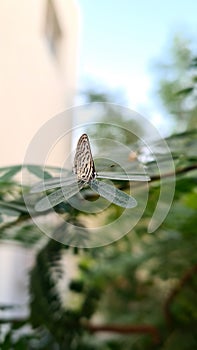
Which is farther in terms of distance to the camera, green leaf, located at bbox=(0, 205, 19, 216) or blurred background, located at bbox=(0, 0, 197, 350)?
blurred background, located at bbox=(0, 0, 197, 350)

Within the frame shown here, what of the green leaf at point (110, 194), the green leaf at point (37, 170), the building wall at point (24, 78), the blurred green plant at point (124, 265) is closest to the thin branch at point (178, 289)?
the blurred green plant at point (124, 265)

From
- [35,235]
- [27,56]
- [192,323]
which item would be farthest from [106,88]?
[35,235]

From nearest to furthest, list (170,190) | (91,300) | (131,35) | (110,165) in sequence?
(110,165) < (170,190) < (91,300) < (131,35)

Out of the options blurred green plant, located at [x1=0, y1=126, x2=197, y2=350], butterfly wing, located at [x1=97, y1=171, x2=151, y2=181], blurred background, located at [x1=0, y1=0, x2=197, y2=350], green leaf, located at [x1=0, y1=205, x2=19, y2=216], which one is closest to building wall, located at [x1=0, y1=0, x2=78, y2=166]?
blurred background, located at [x1=0, y1=0, x2=197, y2=350]

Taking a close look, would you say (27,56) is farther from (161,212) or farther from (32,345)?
(161,212)

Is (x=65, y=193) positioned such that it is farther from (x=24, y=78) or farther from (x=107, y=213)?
(x=24, y=78)

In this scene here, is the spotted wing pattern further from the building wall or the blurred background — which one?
the building wall

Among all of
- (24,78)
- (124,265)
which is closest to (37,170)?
(124,265)
